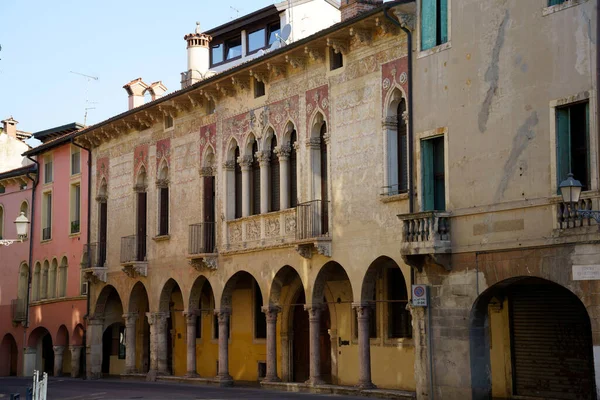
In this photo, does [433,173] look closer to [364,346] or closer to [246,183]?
[364,346]

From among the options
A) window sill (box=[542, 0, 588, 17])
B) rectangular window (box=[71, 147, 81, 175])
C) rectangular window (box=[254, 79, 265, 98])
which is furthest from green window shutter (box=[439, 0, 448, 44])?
rectangular window (box=[71, 147, 81, 175])

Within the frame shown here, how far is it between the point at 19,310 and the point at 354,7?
989 inches

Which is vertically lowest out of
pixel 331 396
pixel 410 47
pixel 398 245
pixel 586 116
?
pixel 331 396

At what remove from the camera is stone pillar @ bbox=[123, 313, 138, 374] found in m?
36.2

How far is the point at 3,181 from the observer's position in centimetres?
4816

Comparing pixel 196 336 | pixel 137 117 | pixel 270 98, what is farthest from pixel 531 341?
pixel 137 117

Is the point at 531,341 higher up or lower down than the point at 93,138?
lower down

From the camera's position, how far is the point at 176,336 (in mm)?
37156

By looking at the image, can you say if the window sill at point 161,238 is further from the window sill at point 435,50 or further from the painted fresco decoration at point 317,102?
the window sill at point 435,50

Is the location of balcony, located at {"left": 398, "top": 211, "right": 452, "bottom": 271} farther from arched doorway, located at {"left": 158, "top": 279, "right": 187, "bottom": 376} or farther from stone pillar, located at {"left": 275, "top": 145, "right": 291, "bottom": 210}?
arched doorway, located at {"left": 158, "top": 279, "right": 187, "bottom": 376}

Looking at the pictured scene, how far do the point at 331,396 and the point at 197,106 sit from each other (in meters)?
11.8

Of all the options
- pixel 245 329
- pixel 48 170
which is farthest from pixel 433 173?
pixel 48 170

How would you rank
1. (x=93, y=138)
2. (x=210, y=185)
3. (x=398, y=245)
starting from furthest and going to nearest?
(x=93, y=138), (x=210, y=185), (x=398, y=245)

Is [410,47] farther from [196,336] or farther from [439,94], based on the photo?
[196,336]
